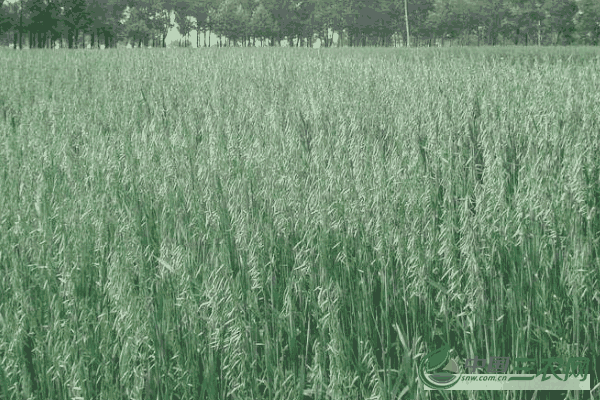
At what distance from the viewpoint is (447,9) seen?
231ft

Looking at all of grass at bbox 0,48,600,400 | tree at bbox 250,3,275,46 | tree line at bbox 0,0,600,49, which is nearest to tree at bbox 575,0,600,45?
tree line at bbox 0,0,600,49

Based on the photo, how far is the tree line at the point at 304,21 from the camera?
2211 inches

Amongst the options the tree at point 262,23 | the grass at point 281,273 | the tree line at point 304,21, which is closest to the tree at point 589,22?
the tree line at point 304,21

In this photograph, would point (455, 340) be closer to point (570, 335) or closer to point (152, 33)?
point (570, 335)

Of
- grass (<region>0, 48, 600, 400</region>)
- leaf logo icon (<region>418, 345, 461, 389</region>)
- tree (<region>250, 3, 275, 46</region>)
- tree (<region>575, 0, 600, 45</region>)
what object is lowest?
leaf logo icon (<region>418, 345, 461, 389</region>)

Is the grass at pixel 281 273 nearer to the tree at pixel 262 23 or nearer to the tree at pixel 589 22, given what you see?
the tree at pixel 589 22

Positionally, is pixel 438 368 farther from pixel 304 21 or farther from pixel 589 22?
pixel 304 21

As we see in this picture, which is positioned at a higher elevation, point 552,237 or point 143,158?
point 143,158

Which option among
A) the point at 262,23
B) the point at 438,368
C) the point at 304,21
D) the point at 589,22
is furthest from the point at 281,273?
the point at 304,21

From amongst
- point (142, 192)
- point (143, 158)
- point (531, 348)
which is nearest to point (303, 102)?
point (143, 158)

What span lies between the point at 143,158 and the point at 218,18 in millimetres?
75735

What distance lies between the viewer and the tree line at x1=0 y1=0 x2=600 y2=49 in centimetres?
5616

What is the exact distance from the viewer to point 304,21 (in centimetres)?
7894

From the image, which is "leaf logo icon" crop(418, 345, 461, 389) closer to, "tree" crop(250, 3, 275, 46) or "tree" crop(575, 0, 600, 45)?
"tree" crop(575, 0, 600, 45)
